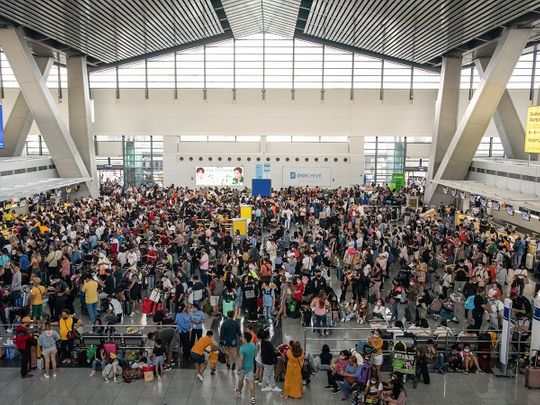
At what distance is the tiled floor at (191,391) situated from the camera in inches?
343

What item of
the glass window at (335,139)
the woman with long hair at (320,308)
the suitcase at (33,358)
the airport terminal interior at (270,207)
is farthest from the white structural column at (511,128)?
the suitcase at (33,358)

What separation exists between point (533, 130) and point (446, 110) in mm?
10739

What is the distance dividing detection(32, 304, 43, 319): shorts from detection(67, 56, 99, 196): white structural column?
1897 centimetres

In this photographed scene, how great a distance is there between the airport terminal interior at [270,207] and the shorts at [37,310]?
1.00ft

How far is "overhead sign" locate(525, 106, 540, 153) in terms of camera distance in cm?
1905

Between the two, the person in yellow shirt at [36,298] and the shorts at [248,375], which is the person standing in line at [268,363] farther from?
the person in yellow shirt at [36,298]

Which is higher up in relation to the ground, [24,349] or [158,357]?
[24,349]

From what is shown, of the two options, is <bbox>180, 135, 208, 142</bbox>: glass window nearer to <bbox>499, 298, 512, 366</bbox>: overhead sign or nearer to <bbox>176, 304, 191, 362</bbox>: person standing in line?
<bbox>176, 304, 191, 362</bbox>: person standing in line

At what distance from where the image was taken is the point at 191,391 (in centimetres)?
897

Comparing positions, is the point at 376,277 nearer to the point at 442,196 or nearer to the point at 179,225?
the point at 179,225

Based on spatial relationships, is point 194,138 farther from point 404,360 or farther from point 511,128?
point 404,360

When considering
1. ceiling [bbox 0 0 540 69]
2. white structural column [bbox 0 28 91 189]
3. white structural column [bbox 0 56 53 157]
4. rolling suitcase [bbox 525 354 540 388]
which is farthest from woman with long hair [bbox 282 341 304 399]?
white structural column [bbox 0 56 53 157]

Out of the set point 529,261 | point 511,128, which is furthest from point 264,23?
point 529,261

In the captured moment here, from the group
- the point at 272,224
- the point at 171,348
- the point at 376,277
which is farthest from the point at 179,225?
the point at 171,348
